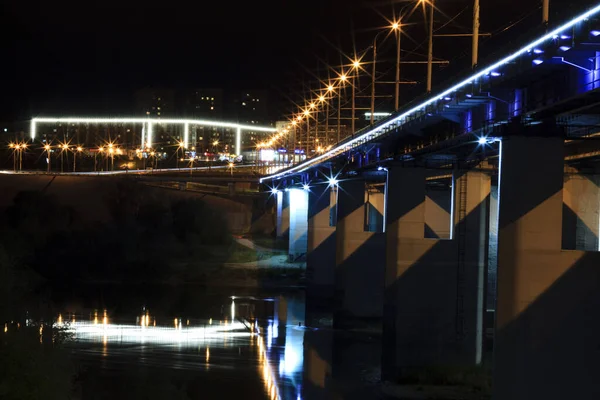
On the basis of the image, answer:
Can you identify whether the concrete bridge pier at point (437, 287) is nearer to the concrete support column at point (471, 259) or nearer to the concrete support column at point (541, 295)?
the concrete support column at point (471, 259)

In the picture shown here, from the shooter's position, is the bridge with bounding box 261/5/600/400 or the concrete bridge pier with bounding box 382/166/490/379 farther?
the concrete bridge pier with bounding box 382/166/490/379

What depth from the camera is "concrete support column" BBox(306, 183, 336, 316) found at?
61.8m

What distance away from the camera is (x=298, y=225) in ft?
267

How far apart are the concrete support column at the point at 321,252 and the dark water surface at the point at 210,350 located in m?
3.38

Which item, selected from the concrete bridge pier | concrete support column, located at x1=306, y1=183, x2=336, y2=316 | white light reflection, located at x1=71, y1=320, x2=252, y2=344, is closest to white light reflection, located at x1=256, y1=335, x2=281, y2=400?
white light reflection, located at x1=71, y1=320, x2=252, y2=344

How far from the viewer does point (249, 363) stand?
35156 millimetres

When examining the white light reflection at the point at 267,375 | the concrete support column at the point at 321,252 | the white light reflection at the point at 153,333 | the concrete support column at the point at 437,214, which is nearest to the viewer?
the white light reflection at the point at 267,375

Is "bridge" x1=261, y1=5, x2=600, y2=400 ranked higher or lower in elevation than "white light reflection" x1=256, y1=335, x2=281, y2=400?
higher

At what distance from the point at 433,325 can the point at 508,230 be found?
12185mm

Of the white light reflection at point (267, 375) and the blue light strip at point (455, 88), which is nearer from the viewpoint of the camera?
the blue light strip at point (455, 88)

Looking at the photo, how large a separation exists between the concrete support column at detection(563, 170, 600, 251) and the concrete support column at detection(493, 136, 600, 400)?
1179 cm

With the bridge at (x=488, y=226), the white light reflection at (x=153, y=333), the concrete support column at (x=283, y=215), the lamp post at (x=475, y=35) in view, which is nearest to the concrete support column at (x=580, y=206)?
the bridge at (x=488, y=226)

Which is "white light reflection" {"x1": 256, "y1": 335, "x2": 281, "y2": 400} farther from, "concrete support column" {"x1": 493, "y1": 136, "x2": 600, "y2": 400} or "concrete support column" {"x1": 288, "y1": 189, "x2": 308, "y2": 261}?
"concrete support column" {"x1": 288, "y1": 189, "x2": 308, "y2": 261}

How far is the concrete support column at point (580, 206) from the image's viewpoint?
35188 mm
